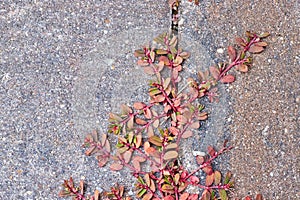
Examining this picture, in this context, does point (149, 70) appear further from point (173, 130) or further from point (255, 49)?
point (255, 49)

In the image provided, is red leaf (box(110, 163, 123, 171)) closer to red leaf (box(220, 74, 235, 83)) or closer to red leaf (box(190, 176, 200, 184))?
red leaf (box(190, 176, 200, 184))

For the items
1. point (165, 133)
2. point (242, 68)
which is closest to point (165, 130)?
point (165, 133)

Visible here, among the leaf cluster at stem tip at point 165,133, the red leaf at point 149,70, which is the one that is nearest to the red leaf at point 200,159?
the leaf cluster at stem tip at point 165,133

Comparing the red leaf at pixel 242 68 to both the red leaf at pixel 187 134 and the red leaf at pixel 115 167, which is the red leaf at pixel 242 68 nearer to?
the red leaf at pixel 187 134

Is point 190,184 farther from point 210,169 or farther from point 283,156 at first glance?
point 283,156

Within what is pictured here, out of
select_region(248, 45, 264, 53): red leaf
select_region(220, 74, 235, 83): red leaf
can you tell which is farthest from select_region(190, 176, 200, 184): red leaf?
select_region(248, 45, 264, 53): red leaf

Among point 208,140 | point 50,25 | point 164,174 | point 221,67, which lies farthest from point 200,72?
point 50,25
